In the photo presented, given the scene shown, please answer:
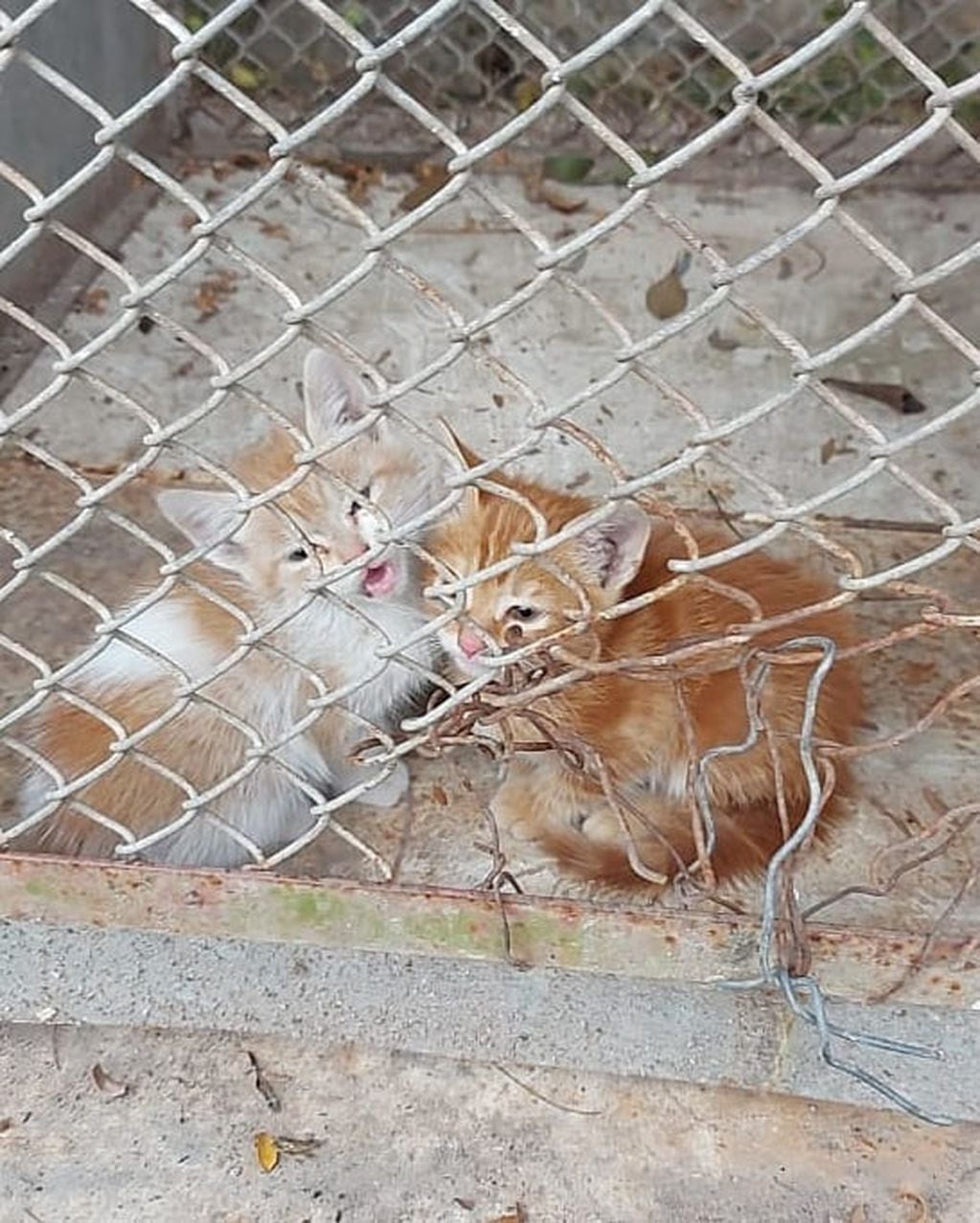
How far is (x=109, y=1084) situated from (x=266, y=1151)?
0.26 metres

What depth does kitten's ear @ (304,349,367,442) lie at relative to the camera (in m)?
2.07

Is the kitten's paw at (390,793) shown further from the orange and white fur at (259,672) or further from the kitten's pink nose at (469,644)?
the kitten's pink nose at (469,644)

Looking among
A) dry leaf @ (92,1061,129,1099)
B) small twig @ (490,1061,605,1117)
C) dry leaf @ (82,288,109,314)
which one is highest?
dry leaf @ (82,288,109,314)

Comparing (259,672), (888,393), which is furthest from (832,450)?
(259,672)

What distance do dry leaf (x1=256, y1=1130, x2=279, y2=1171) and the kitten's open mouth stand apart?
786mm

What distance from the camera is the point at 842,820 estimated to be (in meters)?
2.23

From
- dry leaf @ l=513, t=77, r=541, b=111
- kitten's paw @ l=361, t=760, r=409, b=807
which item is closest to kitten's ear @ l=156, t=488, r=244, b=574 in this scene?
kitten's paw @ l=361, t=760, r=409, b=807

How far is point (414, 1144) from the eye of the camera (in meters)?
2.04

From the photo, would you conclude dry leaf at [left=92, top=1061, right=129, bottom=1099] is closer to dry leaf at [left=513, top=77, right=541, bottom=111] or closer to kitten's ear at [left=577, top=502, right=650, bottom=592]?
kitten's ear at [left=577, top=502, right=650, bottom=592]

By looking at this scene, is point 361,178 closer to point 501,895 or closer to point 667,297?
point 667,297

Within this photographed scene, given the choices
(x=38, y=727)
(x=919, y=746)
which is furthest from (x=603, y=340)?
(x=38, y=727)

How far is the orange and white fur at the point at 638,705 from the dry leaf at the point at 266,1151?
1.85 ft

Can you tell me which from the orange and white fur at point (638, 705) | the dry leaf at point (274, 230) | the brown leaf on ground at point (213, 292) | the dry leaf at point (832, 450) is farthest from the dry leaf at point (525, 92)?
the orange and white fur at point (638, 705)

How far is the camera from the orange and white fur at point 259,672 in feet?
6.78
